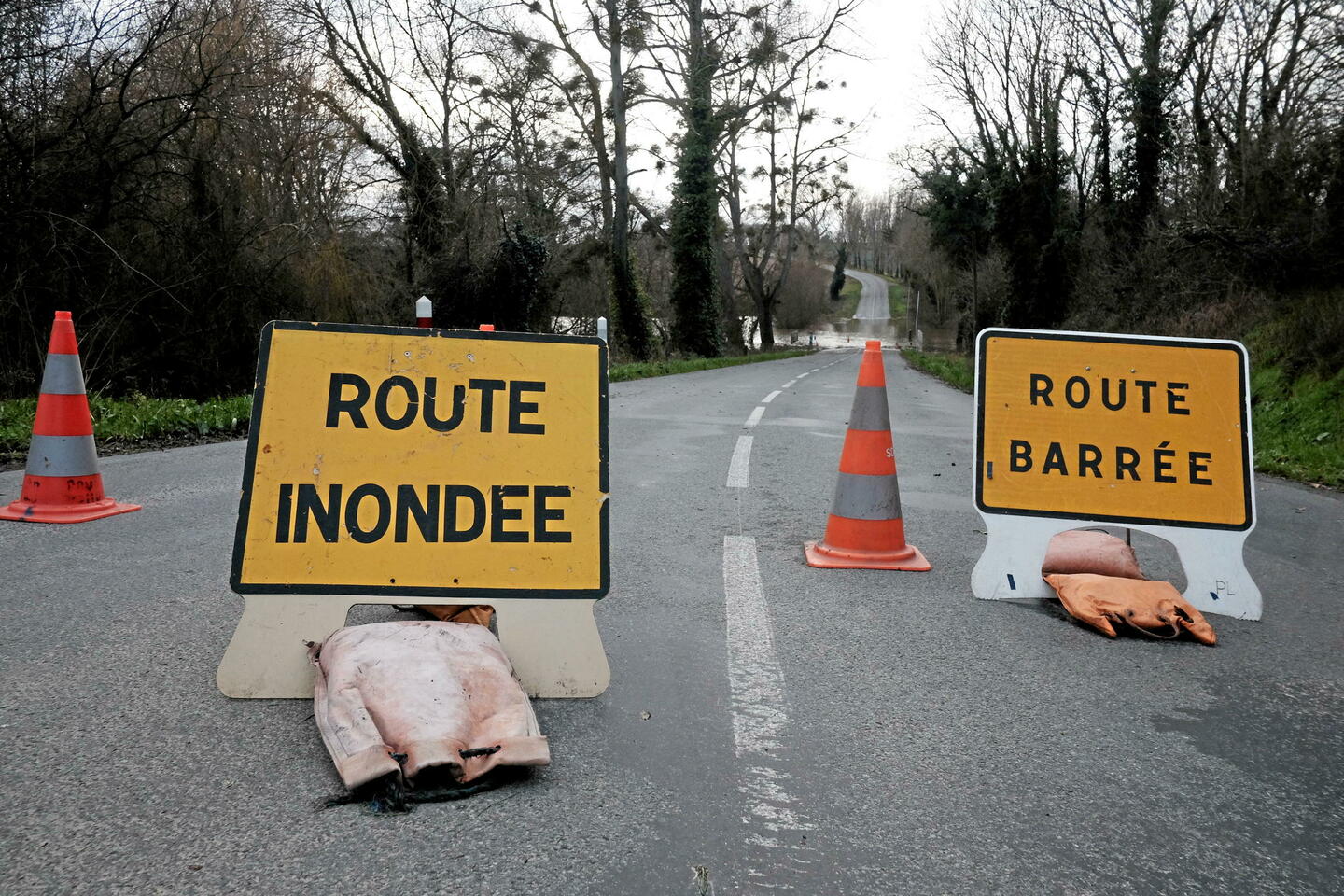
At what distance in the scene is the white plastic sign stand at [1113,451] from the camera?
4.52 metres

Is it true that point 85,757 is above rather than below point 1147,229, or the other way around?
below

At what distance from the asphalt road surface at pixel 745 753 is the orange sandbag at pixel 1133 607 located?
0.24 feet

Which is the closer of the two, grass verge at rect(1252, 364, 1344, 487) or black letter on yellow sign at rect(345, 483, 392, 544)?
black letter on yellow sign at rect(345, 483, 392, 544)

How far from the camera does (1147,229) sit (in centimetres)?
2473

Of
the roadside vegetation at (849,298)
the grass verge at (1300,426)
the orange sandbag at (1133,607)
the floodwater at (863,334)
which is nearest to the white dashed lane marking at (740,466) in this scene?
the orange sandbag at (1133,607)

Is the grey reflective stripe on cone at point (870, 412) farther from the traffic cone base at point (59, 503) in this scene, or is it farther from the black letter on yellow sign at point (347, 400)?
the traffic cone base at point (59, 503)

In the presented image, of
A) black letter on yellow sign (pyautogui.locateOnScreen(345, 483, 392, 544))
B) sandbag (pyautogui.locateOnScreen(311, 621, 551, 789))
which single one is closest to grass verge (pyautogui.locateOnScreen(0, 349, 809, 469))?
black letter on yellow sign (pyautogui.locateOnScreen(345, 483, 392, 544))

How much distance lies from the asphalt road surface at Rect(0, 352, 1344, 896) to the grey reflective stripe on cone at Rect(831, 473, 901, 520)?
40 cm

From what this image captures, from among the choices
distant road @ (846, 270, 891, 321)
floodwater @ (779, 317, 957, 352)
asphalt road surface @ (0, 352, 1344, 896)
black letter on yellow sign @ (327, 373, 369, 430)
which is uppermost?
distant road @ (846, 270, 891, 321)

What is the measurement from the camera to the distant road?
122 metres

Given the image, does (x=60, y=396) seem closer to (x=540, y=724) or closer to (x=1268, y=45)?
(x=540, y=724)

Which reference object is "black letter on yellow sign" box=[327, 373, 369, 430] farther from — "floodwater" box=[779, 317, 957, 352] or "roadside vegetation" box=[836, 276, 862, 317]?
"roadside vegetation" box=[836, 276, 862, 317]

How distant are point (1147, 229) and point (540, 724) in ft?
85.5

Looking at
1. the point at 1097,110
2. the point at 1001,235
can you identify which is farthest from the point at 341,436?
the point at 1001,235
